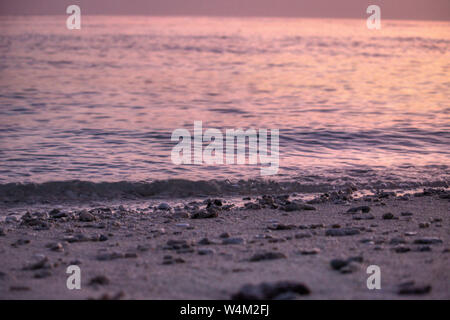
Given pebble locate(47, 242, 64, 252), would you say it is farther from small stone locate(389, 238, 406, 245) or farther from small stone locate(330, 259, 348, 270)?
small stone locate(389, 238, 406, 245)

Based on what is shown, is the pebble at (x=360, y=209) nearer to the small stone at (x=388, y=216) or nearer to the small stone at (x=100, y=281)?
the small stone at (x=388, y=216)

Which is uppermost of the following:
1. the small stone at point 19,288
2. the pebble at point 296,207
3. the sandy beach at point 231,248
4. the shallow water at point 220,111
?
the shallow water at point 220,111

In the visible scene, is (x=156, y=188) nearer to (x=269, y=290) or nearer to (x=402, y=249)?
(x=402, y=249)

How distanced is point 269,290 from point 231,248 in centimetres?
139

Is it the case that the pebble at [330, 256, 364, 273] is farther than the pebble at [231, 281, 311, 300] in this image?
Yes

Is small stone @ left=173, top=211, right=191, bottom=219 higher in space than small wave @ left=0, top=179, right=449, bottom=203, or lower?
lower

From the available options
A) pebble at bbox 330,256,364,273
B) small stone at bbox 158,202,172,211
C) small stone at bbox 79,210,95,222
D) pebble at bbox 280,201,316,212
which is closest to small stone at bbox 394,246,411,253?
pebble at bbox 330,256,364,273

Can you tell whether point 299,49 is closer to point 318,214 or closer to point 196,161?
point 196,161

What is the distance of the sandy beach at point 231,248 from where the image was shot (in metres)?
4.16

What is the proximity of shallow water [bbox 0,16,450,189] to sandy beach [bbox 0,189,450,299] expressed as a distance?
2.03 metres

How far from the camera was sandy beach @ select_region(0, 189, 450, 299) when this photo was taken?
4164 mm

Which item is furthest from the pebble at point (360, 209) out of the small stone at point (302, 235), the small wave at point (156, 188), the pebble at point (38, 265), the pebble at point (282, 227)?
the pebble at point (38, 265)

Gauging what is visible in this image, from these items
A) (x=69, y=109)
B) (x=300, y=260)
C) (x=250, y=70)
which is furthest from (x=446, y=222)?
(x=250, y=70)

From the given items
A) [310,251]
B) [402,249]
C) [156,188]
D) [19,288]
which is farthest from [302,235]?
[156,188]
